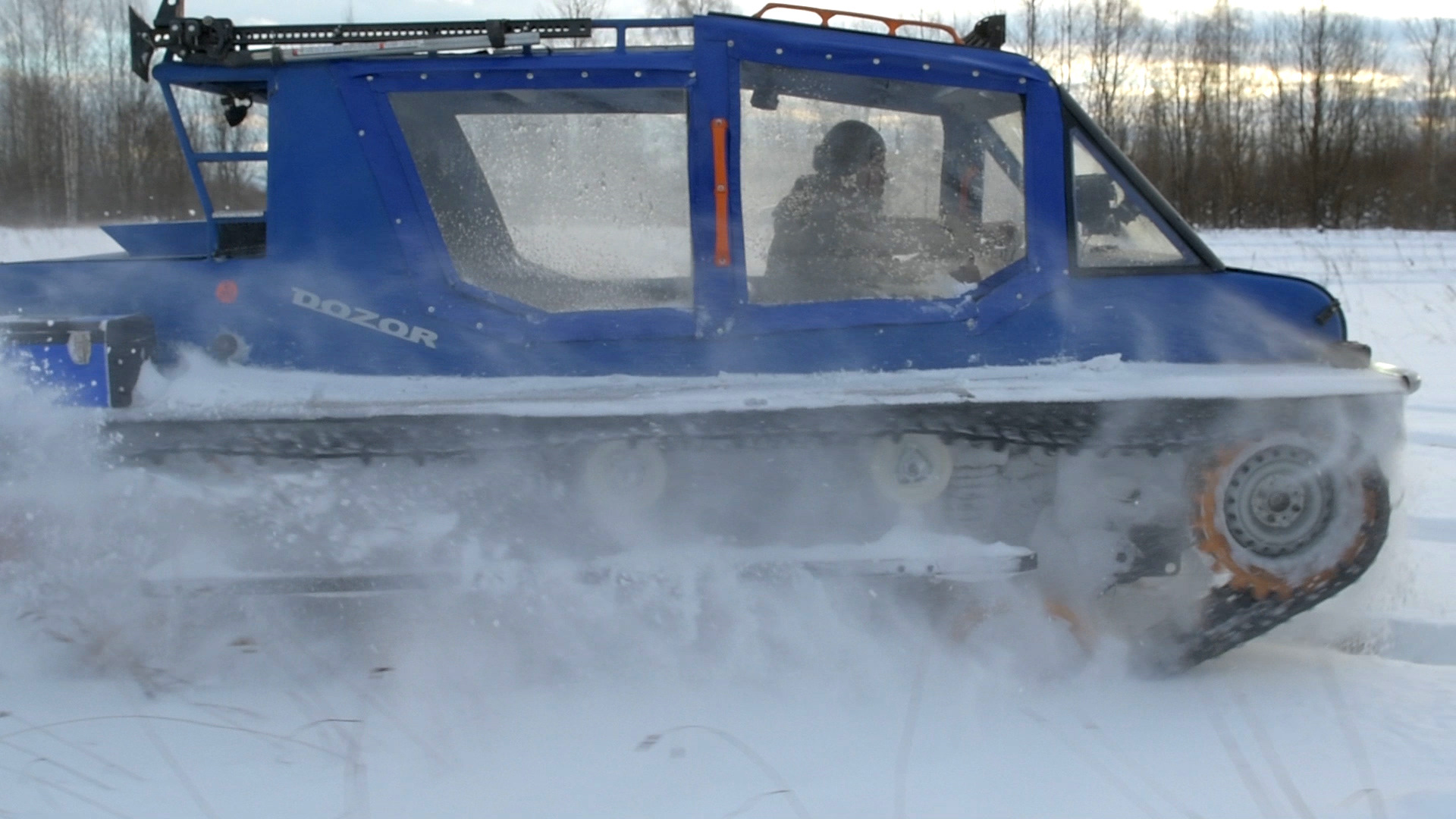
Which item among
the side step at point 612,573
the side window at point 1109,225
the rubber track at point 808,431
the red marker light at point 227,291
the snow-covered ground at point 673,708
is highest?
the side window at point 1109,225

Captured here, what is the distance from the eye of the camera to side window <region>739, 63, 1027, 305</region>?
3.50 m

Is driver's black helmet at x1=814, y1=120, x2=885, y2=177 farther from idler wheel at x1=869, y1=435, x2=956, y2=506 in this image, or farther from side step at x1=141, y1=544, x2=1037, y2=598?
side step at x1=141, y1=544, x2=1037, y2=598

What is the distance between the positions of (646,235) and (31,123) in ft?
85.6

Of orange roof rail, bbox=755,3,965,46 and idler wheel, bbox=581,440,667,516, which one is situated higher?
orange roof rail, bbox=755,3,965,46

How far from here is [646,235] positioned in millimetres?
3510

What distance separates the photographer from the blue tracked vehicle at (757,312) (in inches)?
133

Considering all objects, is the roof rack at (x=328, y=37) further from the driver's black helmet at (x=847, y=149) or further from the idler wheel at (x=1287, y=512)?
the idler wheel at (x=1287, y=512)

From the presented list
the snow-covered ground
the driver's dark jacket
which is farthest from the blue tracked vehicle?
Answer: the snow-covered ground

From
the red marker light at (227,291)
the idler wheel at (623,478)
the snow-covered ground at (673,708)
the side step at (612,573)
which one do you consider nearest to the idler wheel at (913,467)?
the side step at (612,573)

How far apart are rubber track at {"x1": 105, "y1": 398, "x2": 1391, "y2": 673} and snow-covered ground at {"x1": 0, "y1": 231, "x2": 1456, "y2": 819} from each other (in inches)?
8.5

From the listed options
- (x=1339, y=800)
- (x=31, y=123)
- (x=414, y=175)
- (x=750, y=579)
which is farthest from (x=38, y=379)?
(x=31, y=123)

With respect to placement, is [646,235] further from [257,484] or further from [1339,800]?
[1339,800]

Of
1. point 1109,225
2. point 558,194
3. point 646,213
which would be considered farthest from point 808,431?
point 1109,225

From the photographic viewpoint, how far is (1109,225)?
363cm
